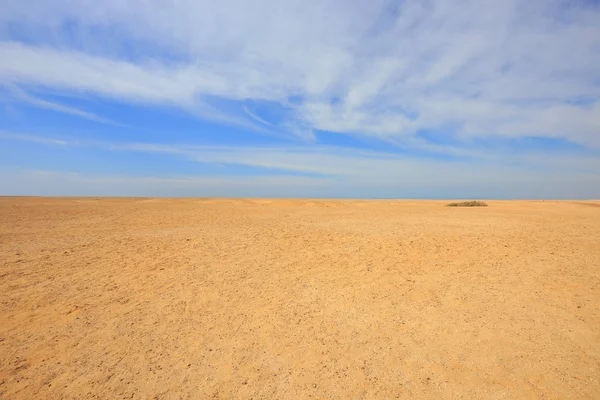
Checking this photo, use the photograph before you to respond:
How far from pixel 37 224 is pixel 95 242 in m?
6.00

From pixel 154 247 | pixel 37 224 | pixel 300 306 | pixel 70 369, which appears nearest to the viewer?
pixel 70 369

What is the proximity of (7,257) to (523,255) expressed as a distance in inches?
514

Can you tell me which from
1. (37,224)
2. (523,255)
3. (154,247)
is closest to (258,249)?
(154,247)

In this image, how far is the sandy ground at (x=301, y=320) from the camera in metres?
3.76

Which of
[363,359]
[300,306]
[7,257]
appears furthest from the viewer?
[7,257]

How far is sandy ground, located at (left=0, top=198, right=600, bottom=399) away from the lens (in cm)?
376

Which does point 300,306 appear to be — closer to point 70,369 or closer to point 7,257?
point 70,369

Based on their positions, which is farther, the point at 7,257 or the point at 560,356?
the point at 7,257

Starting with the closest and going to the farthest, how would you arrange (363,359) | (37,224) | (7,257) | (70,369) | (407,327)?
(70,369), (363,359), (407,327), (7,257), (37,224)

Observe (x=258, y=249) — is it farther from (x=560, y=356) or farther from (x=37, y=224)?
(x=37, y=224)

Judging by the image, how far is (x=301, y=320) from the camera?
17.4ft

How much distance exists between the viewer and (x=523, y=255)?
8.73 metres

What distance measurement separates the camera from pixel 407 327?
5039mm

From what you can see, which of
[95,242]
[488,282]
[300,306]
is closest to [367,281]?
[300,306]
